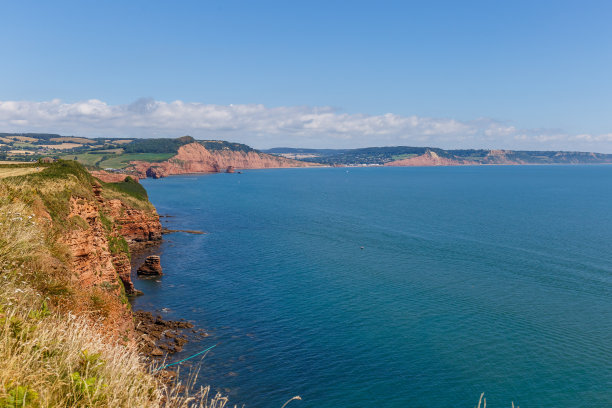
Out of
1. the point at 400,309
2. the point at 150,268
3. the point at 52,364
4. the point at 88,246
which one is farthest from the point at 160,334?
the point at 52,364

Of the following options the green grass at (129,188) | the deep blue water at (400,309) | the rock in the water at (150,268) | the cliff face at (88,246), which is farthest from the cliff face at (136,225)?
the cliff face at (88,246)

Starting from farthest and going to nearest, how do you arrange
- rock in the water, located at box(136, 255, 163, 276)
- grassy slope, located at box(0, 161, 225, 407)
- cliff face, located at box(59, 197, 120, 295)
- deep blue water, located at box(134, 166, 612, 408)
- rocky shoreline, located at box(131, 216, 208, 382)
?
rock in the water, located at box(136, 255, 163, 276) → rocky shoreline, located at box(131, 216, 208, 382) → deep blue water, located at box(134, 166, 612, 408) → cliff face, located at box(59, 197, 120, 295) → grassy slope, located at box(0, 161, 225, 407)

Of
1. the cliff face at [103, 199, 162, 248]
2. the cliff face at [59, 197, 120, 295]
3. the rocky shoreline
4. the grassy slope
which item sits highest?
the grassy slope

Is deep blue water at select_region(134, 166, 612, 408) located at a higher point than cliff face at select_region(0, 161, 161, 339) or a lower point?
lower

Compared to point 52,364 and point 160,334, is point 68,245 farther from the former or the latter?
point 52,364

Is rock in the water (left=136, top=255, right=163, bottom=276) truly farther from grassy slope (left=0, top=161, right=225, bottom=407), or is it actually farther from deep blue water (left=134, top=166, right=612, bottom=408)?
grassy slope (left=0, top=161, right=225, bottom=407)

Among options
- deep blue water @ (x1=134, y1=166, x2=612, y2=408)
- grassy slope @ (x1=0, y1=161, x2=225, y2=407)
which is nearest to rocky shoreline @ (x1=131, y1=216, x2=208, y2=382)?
deep blue water @ (x1=134, y1=166, x2=612, y2=408)

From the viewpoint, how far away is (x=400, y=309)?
46.8 meters

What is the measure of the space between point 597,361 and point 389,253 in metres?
37.5

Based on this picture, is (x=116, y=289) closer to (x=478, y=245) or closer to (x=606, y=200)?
(x=478, y=245)

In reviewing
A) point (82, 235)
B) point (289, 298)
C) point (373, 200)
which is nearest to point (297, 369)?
point (289, 298)

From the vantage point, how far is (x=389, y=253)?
71125mm

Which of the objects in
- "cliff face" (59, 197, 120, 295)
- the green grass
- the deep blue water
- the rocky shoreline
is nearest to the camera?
"cliff face" (59, 197, 120, 295)

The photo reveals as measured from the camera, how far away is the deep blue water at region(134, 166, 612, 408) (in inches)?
1264
